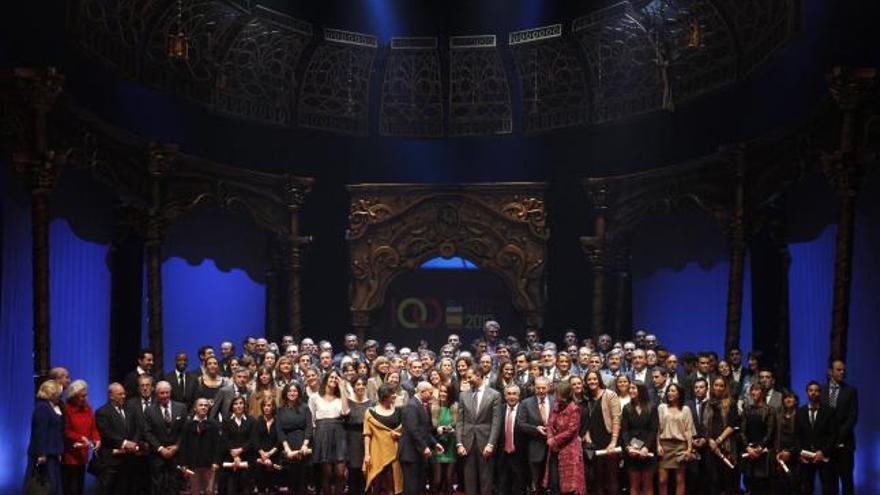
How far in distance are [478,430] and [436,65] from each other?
779cm

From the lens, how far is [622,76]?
16.9 m

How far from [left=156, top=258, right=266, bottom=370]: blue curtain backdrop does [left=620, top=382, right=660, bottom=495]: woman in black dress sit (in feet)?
23.1

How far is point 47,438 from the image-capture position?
10094 millimetres

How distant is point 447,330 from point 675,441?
7185 mm

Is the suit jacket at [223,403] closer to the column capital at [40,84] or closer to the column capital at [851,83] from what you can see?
the column capital at [40,84]

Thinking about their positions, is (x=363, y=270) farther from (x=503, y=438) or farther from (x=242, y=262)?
(x=503, y=438)

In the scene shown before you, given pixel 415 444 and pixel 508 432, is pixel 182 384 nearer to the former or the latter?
pixel 415 444

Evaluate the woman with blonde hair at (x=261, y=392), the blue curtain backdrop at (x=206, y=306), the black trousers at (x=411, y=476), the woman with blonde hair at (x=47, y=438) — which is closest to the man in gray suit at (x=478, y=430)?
the black trousers at (x=411, y=476)

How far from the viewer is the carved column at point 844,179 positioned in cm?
1116

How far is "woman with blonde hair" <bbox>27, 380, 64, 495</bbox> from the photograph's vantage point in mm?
10062

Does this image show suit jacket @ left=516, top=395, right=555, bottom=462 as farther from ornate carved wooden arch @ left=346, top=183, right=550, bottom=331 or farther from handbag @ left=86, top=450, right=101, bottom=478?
ornate carved wooden arch @ left=346, top=183, right=550, bottom=331

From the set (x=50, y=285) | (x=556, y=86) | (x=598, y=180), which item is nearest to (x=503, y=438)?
(x=50, y=285)

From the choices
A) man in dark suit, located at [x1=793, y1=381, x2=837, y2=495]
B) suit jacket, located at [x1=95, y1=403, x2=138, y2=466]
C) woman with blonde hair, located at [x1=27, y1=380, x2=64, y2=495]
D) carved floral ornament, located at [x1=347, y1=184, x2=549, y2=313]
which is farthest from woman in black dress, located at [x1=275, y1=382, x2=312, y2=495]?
carved floral ornament, located at [x1=347, y1=184, x2=549, y2=313]

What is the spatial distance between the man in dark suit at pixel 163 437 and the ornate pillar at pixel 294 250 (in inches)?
229
